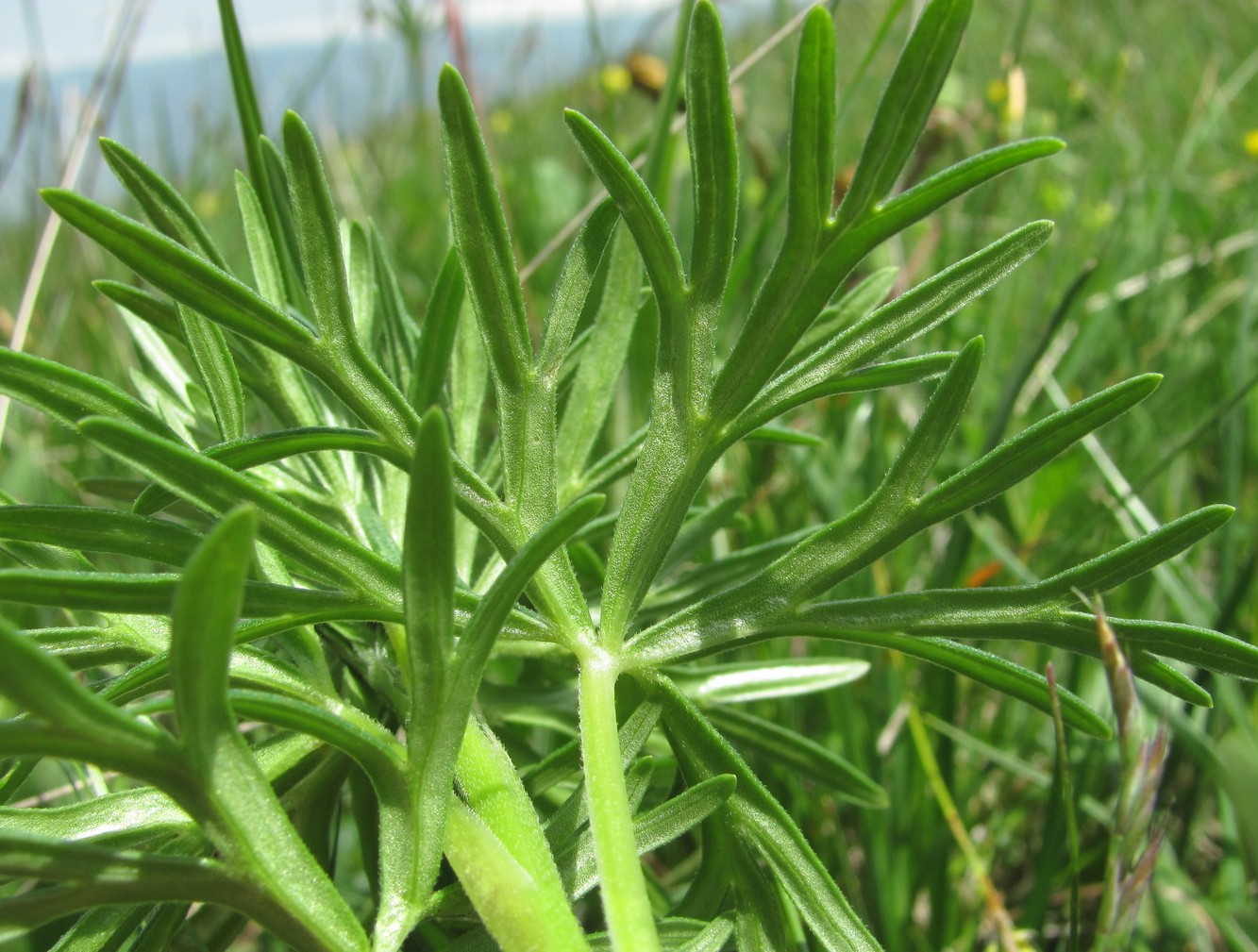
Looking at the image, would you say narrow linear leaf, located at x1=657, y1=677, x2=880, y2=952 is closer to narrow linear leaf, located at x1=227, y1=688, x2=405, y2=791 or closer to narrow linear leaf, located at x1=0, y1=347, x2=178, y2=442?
narrow linear leaf, located at x1=227, y1=688, x2=405, y2=791

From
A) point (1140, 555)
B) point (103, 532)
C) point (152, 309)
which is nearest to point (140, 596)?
point (103, 532)

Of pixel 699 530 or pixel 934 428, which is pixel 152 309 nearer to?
pixel 699 530

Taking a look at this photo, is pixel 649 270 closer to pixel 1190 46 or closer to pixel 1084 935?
pixel 1084 935

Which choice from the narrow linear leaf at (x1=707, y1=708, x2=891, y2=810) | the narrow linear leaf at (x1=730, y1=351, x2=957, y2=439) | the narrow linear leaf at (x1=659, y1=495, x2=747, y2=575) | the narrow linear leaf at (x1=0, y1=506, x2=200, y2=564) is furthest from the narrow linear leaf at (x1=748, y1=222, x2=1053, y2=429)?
the narrow linear leaf at (x1=0, y1=506, x2=200, y2=564)

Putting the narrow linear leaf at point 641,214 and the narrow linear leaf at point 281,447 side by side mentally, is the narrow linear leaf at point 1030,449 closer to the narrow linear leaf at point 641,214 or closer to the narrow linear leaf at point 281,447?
the narrow linear leaf at point 641,214

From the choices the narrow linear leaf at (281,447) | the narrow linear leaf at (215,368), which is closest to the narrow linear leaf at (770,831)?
the narrow linear leaf at (281,447)

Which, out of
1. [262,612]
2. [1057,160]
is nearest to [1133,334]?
[262,612]

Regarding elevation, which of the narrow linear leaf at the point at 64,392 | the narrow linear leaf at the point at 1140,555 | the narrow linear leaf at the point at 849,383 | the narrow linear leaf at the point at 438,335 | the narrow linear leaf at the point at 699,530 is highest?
the narrow linear leaf at the point at 64,392
